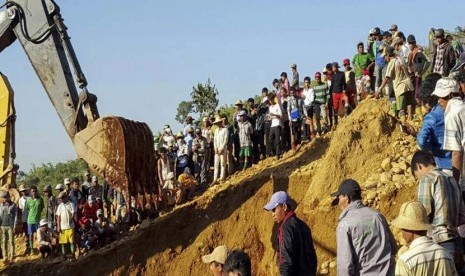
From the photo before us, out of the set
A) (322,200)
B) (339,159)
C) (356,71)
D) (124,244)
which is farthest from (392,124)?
(124,244)

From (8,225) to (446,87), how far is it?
13.4 meters

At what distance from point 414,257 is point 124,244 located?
42.4ft

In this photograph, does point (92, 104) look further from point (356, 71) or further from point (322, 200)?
point (356, 71)

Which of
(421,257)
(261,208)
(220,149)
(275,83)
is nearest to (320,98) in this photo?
(275,83)

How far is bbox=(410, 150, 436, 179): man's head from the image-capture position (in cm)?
659

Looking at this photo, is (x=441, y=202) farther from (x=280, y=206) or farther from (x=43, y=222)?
(x=43, y=222)

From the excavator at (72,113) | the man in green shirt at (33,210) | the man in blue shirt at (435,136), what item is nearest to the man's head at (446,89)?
the man in blue shirt at (435,136)

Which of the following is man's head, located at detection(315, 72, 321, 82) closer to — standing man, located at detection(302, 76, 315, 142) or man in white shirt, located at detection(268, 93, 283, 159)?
standing man, located at detection(302, 76, 315, 142)

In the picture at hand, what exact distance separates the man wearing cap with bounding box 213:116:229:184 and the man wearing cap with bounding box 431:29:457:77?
5.70 metres

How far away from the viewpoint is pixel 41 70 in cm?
1470

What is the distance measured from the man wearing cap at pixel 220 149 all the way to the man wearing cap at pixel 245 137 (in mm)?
568

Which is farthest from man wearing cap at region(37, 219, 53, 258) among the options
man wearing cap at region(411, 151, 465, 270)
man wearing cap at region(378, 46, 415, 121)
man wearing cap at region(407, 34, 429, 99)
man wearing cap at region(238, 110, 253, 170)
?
man wearing cap at region(411, 151, 465, 270)

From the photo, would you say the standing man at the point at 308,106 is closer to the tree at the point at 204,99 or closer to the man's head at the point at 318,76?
the man's head at the point at 318,76

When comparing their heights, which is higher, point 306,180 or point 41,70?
point 41,70
